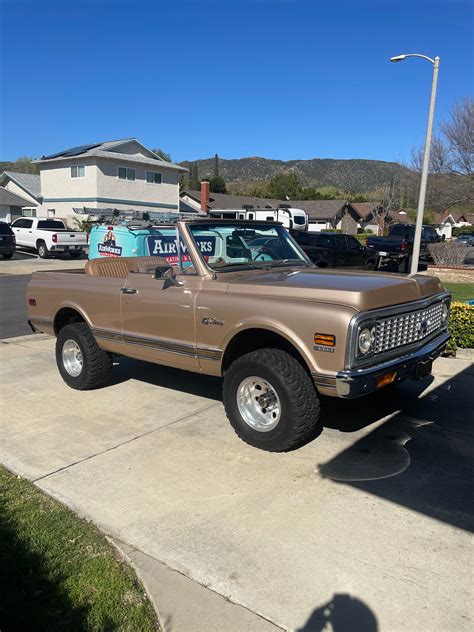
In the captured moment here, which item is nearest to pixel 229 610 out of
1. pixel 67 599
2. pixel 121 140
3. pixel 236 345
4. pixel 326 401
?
pixel 67 599

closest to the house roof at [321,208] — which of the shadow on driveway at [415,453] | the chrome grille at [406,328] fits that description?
the shadow on driveway at [415,453]

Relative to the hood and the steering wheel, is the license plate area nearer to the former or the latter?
the hood

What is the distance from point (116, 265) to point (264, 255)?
70.6 inches

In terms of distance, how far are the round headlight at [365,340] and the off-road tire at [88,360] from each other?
10.5 ft

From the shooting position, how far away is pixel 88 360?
575 cm

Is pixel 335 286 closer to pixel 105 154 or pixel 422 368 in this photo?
pixel 422 368

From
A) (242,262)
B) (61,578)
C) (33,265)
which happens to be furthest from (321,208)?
(61,578)

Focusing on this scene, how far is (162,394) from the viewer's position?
5.82 meters

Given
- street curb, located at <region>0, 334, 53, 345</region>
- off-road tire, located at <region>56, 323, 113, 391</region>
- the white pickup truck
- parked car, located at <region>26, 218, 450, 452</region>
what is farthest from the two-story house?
parked car, located at <region>26, 218, 450, 452</region>

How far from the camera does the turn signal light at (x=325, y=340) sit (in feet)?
11.9

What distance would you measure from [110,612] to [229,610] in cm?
57

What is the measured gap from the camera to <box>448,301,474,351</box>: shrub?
7239 mm

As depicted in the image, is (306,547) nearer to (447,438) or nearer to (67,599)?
(67,599)

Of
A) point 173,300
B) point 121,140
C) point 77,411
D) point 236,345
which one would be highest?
point 121,140
